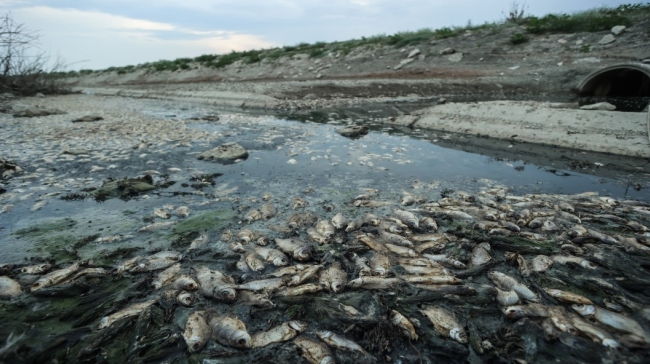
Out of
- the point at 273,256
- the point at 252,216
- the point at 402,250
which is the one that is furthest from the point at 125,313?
the point at 402,250

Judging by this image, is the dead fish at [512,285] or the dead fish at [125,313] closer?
the dead fish at [125,313]

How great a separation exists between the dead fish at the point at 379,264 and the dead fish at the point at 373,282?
0.49 ft

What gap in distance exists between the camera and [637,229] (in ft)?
16.5

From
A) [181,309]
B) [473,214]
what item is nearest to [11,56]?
[181,309]

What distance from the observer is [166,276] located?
160 inches

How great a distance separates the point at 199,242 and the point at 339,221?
2142mm

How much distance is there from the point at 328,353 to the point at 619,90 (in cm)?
2456

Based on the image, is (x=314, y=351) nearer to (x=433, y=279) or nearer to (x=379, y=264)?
(x=379, y=264)

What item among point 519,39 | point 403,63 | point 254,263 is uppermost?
point 519,39

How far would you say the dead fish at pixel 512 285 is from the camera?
368cm

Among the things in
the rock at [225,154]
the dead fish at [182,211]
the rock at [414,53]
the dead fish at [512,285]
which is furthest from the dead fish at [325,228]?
the rock at [414,53]

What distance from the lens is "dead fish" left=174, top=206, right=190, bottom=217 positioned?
5805mm

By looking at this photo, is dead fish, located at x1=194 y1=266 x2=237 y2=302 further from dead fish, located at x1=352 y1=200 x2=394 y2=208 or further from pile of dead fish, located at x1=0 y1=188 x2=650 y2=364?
dead fish, located at x1=352 y1=200 x2=394 y2=208

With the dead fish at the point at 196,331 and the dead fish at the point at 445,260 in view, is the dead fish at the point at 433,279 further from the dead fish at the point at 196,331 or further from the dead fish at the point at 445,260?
the dead fish at the point at 196,331
